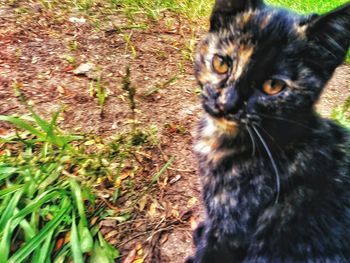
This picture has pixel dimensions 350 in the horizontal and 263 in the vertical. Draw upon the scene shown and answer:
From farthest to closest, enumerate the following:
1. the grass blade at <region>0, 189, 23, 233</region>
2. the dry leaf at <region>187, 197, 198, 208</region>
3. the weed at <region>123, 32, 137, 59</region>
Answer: the weed at <region>123, 32, 137, 59</region>
the dry leaf at <region>187, 197, 198, 208</region>
the grass blade at <region>0, 189, 23, 233</region>

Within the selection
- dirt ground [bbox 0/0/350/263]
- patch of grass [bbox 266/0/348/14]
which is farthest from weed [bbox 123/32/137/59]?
patch of grass [bbox 266/0/348/14]

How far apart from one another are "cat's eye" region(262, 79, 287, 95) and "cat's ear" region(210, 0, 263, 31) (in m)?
0.40

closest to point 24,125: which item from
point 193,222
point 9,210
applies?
point 9,210

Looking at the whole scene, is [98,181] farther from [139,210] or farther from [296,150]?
[296,150]

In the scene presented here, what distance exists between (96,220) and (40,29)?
2107mm

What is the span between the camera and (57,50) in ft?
10.4

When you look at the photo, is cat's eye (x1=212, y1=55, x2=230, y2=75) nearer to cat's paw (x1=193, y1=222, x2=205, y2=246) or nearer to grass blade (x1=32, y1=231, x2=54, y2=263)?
cat's paw (x1=193, y1=222, x2=205, y2=246)

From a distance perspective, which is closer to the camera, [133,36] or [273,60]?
[273,60]

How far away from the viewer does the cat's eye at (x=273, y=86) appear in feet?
4.97

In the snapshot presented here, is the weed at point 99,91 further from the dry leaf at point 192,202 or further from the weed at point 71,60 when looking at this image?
the dry leaf at point 192,202

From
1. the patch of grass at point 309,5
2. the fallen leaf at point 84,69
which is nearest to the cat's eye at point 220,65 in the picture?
the fallen leaf at point 84,69

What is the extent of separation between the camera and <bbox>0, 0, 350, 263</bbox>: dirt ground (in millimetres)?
2490

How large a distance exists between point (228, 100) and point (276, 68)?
0.25 metres

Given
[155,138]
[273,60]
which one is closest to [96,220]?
[155,138]
